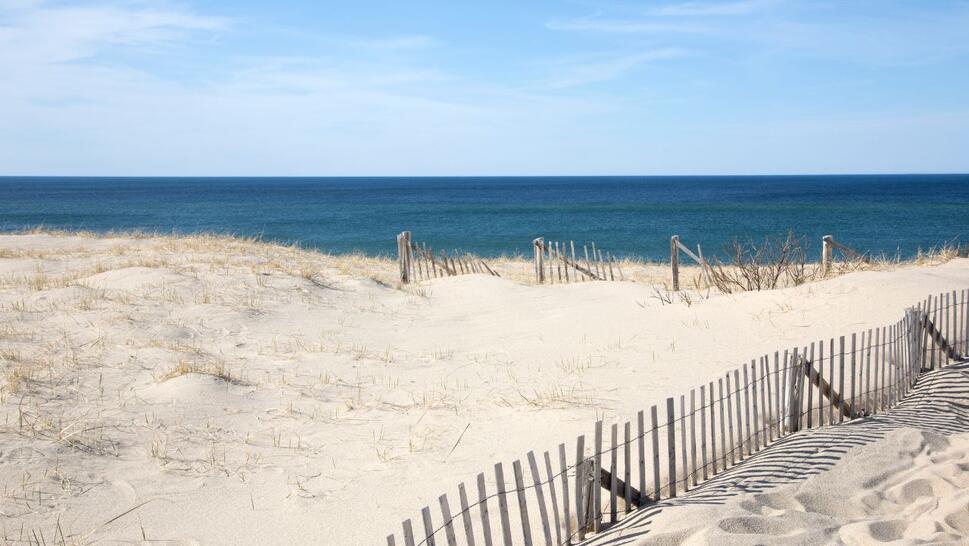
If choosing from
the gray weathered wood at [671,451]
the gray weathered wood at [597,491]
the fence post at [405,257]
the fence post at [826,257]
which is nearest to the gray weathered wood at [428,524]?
the gray weathered wood at [597,491]

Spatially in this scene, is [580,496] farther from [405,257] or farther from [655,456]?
[405,257]

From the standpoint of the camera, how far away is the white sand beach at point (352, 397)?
513 centimetres

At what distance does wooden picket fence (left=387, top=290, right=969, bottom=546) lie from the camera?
14.7ft

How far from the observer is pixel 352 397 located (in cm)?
807

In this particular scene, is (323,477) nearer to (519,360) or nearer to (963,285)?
(519,360)

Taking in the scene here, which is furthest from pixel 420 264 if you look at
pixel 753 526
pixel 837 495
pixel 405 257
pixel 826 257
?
pixel 753 526

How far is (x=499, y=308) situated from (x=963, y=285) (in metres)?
7.56


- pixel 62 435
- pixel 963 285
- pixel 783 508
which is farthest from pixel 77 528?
pixel 963 285

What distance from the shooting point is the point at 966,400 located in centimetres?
754

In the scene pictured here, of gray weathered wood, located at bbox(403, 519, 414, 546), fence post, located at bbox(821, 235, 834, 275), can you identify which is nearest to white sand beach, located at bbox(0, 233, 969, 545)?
gray weathered wood, located at bbox(403, 519, 414, 546)

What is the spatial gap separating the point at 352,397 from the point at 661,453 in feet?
12.0

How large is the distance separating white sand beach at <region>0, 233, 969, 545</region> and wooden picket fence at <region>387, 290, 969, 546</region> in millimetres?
323

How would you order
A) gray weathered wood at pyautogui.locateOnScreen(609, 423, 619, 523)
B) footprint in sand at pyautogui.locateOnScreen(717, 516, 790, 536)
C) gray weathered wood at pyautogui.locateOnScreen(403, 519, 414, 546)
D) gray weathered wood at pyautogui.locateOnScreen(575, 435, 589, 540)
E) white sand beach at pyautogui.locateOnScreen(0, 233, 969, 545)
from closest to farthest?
gray weathered wood at pyautogui.locateOnScreen(403, 519, 414, 546)
footprint in sand at pyautogui.locateOnScreen(717, 516, 790, 536)
gray weathered wood at pyautogui.locateOnScreen(575, 435, 589, 540)
gray weathered wood at pyautogui.locateOnScreen(609, 423, 619, 523)
white sand beach at pyautogui.locateOnScreen(0, 233, 969, 545)

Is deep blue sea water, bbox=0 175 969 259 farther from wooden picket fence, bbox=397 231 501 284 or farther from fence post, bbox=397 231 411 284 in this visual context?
fence post, bbox=397 231 411 284
